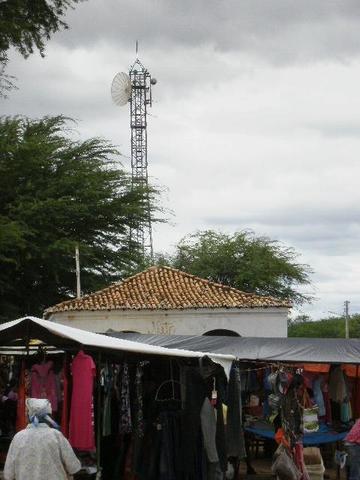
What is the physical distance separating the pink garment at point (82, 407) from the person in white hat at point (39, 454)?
5.25 feet

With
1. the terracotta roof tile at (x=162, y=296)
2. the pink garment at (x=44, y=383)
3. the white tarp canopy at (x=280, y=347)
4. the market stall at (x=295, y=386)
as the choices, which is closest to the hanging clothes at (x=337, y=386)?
the market stall at (x=295, y=386)

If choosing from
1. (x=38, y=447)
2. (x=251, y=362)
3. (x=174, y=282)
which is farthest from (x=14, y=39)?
(x=174, y=282)

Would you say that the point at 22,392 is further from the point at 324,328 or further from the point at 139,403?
the point at 324,328

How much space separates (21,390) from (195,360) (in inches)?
88.9

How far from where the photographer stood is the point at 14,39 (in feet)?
43.0

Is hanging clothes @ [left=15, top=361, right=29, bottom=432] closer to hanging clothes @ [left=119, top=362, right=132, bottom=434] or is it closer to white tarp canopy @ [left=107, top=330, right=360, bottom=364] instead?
hanging clothes @ [left=119, top=362, right=132, bottom=434]

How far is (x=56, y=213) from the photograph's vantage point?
30281 millimetres

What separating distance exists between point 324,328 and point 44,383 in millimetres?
54304

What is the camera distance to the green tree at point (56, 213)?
29.5 m

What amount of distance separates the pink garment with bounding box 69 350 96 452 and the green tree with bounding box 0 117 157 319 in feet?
60.1

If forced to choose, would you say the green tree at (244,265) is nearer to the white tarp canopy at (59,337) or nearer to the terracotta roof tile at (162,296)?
the terracotta roof tile at (162,296)

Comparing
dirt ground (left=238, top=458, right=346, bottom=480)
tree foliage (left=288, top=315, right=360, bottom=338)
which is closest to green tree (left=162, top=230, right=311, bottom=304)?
tree foliage (left=288, top=315, right=360, bottom=338)

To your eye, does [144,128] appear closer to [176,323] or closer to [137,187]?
[137,187]

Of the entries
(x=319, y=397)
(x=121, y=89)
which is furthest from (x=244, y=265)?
(x=319, y=397)
